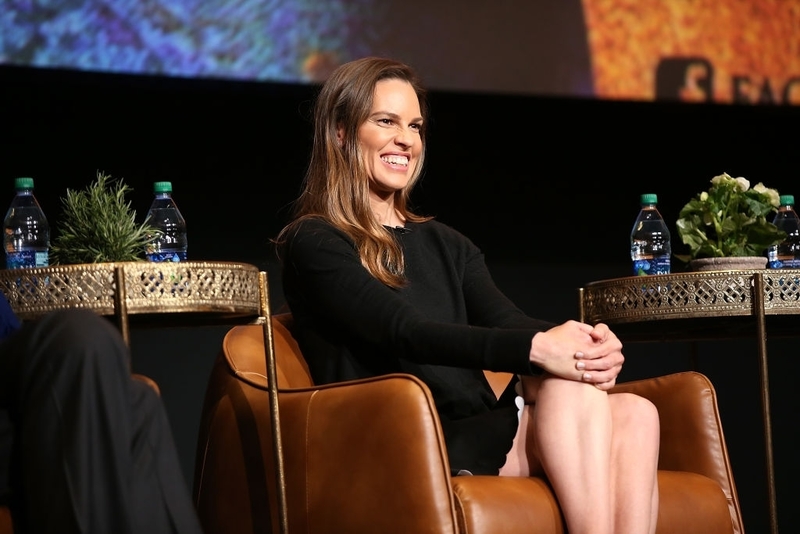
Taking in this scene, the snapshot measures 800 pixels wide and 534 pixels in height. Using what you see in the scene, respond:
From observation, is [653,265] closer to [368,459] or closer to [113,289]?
[368,459]

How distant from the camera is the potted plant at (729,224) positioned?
2738mm

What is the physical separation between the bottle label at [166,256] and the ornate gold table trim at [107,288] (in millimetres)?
Result: 224

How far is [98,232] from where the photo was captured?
2.25 metres

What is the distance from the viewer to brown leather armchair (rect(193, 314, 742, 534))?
1.98m

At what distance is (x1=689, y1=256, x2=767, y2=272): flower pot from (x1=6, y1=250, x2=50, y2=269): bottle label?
1408mm

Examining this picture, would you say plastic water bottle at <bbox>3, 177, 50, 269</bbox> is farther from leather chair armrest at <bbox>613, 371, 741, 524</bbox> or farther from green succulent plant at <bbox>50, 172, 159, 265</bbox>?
leather chair armrest at <bbox>613, 371, 741, 524</bbox>

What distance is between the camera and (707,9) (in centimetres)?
403

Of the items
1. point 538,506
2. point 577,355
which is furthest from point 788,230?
point 538,506

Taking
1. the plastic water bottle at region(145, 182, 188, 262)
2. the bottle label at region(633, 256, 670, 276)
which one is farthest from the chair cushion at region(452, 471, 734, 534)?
the plastic water bottle at region(145, 182, 188, 262)

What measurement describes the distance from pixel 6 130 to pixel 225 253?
2.40 ft

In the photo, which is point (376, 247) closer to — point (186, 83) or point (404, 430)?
point (404, 430)

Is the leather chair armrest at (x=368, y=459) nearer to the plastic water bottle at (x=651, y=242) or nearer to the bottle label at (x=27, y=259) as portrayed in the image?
the bottle label at (x=27, y=259)

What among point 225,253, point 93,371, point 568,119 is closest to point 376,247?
point 93,371

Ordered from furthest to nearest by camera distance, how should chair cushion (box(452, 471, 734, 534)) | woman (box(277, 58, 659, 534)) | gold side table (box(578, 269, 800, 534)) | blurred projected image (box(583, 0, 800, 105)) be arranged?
blurred projected image (box(583, 0, 800, 105)) < gold side table (box(578, 269, 800, 534)) < woman (box(277, 58, 659, 534)) < chair cushion (box(452, 471, 734, 534))
